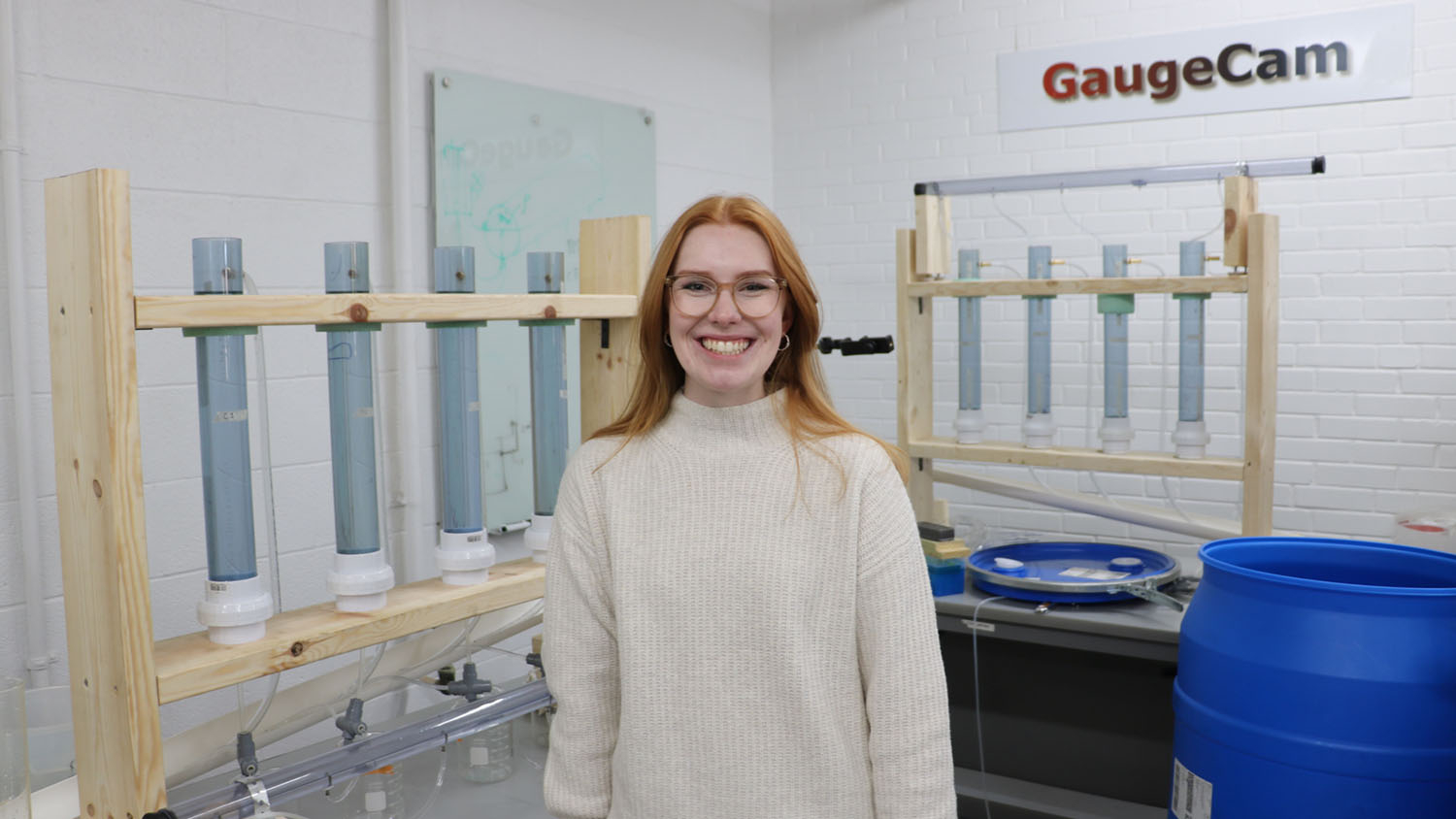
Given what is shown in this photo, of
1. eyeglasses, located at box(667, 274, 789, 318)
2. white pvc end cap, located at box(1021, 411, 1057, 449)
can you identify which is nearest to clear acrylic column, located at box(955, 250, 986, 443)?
white pvc end cap, located at box(1021, 411, 1057, 449)

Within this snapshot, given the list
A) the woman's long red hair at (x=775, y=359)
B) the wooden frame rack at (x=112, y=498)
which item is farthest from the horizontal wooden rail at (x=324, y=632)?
the woman's long red hair at (x=775, y=359)

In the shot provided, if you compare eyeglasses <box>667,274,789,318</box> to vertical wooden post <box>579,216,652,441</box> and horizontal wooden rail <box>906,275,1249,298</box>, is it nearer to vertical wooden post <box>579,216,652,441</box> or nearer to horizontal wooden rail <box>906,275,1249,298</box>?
vertical wooden post <box>579,216,652,441</box>

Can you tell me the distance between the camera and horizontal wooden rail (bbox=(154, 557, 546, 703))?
1074 millimetres

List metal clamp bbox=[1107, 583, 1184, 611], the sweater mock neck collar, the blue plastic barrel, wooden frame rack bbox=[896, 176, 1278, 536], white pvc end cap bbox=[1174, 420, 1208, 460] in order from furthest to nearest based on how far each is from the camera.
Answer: white pvc end cap bbox=[1174, 420, 1208, 460] → wooden frame rack bbox=[896, 176, 1278, 536] → metal clamp bbox=[1107, 583, 1184, 611] → the blue plastic barrel → the sweater mock neck collar

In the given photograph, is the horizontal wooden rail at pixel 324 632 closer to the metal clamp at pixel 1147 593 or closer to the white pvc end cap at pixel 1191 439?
the metal clamp at pixel 1147 593

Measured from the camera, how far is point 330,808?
146 cm

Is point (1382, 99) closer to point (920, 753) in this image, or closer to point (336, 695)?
point (920, 753)

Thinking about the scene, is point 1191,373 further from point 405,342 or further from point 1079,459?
point 405,342

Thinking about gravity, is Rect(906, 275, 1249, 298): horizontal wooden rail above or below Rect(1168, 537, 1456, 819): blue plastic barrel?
above

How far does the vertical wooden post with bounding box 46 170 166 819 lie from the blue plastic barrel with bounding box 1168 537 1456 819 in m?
1.26

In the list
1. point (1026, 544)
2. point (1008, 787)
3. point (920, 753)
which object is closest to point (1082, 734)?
point (1008, 787)

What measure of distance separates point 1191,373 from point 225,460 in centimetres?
194

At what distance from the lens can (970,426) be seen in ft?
8.62

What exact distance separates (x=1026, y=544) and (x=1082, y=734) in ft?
1.32
